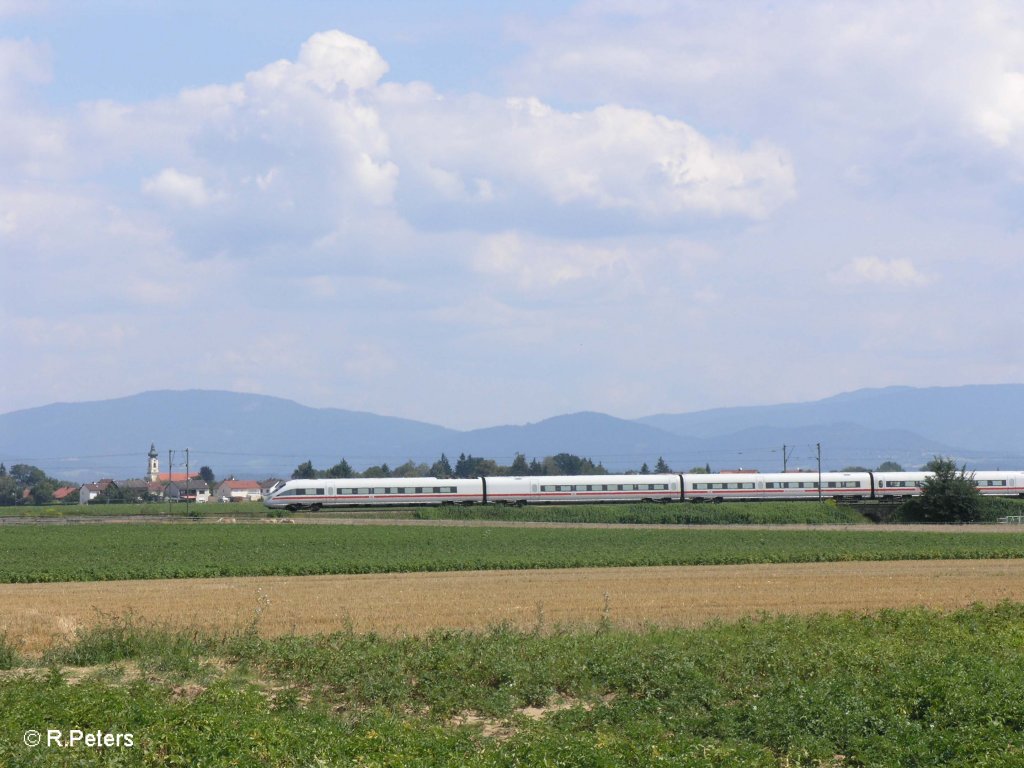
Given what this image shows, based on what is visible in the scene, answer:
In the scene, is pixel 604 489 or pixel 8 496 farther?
pixel 8 496

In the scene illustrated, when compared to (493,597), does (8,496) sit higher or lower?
higher

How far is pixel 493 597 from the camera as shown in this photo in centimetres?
3550

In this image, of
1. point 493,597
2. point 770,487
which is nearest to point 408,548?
point 493,597

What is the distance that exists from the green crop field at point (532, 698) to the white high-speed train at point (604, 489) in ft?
215

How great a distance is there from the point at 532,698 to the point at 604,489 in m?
71.5

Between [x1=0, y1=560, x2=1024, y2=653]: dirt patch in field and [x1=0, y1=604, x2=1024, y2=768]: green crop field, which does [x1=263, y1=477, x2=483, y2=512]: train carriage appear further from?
[x1=0, y1=604, x2=1024, y2=768]: green crop field

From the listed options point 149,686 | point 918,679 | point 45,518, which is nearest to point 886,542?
point 918,679

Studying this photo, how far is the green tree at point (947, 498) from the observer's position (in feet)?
278

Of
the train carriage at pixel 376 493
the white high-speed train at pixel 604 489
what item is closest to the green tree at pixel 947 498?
the white high-speed train at pixel 604 489

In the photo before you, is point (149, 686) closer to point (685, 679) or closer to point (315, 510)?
point (685, 679)

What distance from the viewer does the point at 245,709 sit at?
16.8 metres

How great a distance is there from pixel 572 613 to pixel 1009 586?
A: 16.2 m

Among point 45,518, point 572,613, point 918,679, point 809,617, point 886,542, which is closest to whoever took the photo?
point 918,679

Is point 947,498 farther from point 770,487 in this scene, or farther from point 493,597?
point 493,597
